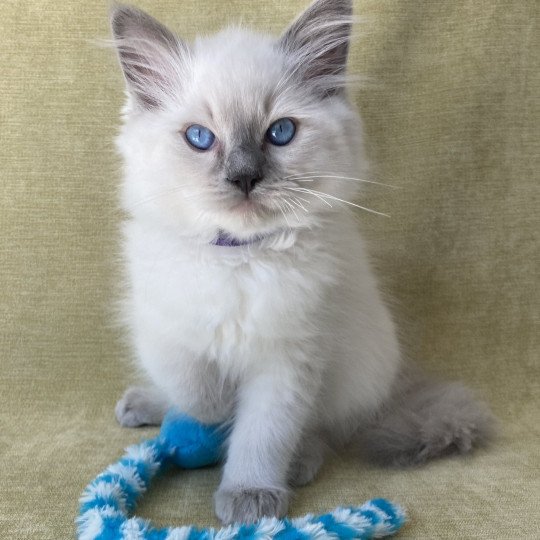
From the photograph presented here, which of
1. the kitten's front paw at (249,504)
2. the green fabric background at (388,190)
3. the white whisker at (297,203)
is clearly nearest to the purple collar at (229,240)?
the white whisker at (297,203)

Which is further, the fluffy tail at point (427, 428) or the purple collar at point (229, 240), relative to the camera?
the fluffy tail at point (427, 428)

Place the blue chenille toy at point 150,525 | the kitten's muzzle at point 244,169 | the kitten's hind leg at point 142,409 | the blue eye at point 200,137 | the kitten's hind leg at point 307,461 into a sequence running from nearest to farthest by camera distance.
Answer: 1. the blue chenille toy at point 150,525
2. the kitten's muzzle at point 244,169
3. the blue eye at point 200,137
4. the kitten's hind leg at point 307,461
5. the kitten's hind leg at point 142,409

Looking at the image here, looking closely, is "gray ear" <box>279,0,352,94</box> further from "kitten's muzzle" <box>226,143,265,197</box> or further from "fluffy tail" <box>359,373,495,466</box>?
"fluffy tail" <box>359,373,495,466</box>

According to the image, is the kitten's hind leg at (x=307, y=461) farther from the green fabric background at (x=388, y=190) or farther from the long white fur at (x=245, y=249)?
the green fabric background at (x=388, y=190)

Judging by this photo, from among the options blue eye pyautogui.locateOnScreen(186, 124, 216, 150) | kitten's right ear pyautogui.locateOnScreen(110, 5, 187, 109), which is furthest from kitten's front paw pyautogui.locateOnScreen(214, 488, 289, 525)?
kitten's right ear pyautogui.locateOnScreen(110, 5, 187, 109)

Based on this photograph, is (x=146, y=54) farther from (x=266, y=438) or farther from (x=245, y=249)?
(x=266, y=438)

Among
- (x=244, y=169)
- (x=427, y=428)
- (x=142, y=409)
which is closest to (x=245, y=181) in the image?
(x=244, y=169)

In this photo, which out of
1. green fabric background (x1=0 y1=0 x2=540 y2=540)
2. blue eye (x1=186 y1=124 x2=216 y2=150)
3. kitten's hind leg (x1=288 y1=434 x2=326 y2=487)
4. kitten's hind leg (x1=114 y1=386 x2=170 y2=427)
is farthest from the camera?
green fabric background (x1=0 y1=0 x2=540 y2=540)
